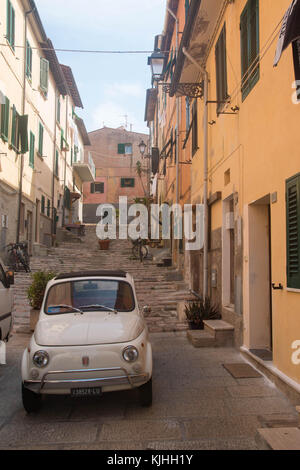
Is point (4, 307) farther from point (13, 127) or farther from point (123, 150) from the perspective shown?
point (123, 150)

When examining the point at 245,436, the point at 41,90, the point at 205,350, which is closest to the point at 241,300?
the point at 205,350

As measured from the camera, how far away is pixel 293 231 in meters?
5.57

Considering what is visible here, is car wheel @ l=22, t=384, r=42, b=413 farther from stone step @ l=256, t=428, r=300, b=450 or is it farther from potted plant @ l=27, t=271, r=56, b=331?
potted plant @ l=27, t=271, r=56, b=331

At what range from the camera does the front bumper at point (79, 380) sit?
5180 millimetres

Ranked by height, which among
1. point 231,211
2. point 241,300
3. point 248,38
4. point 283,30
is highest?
point 248,38

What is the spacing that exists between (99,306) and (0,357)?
Result: 281 cm

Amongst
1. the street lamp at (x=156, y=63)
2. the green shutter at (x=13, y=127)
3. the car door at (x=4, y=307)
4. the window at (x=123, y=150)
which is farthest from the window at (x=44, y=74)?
the window at (x=123, y=150)

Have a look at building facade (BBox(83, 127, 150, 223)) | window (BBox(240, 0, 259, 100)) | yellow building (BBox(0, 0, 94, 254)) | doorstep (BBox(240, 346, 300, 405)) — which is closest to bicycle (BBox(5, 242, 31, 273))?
yellow building (BBox(0, 0, 94, 254))

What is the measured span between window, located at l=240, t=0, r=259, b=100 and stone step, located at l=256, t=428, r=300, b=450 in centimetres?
510

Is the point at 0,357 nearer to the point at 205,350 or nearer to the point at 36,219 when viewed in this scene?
the point at 205,350

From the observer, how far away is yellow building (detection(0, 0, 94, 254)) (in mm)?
15484

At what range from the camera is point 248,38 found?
770 centimetres

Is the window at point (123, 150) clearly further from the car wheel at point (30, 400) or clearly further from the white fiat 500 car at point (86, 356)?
the car wheel at point (30, 400)

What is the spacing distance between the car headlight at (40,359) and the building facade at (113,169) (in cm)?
3908
